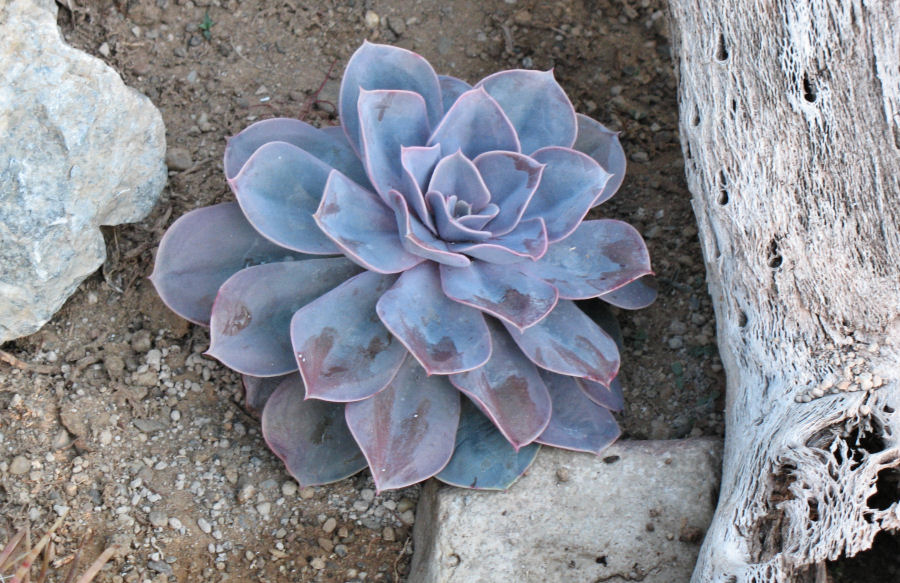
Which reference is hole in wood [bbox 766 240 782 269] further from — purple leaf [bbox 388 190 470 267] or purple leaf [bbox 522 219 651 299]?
purple leaf [bbox 388 190 470 267]

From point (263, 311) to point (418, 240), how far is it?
0.37m

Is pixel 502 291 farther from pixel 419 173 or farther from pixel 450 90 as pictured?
pixel 450 90

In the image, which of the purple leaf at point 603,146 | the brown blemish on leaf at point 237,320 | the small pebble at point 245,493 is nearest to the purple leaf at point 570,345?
the purple leaf at point 603,146

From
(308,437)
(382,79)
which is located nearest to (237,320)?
(308,437)

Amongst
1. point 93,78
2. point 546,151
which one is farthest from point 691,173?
point 93,78

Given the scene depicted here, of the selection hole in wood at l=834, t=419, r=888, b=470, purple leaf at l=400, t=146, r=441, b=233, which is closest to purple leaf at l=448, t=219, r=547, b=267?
purple leaf at l=400, t=146, r=441, b=233

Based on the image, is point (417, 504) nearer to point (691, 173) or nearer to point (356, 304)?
point (356, 304)

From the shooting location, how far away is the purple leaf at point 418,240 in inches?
70.9

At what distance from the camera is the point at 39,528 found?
191 centimetres

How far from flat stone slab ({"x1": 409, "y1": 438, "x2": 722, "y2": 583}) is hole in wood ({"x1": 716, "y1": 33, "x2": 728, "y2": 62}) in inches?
33.0

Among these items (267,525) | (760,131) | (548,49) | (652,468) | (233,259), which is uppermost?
(760,131)

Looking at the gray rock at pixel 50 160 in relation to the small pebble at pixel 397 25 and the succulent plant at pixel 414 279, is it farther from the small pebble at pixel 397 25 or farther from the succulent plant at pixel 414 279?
the small pebble at pixel 397 25

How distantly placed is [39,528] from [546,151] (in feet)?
4.46

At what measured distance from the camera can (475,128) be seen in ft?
6.42
